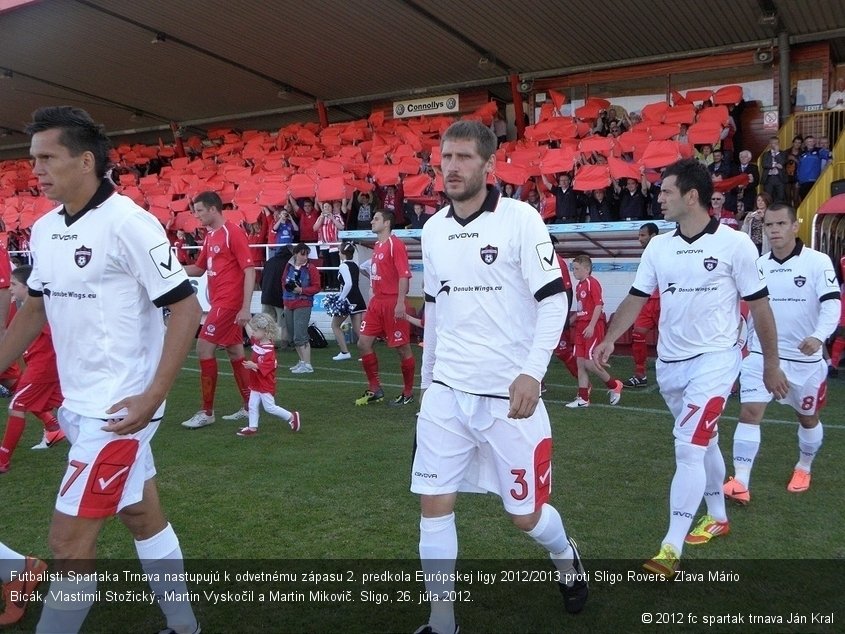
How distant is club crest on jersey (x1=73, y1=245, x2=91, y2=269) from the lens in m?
2.83

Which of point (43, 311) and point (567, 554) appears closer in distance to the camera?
point (43, 311)

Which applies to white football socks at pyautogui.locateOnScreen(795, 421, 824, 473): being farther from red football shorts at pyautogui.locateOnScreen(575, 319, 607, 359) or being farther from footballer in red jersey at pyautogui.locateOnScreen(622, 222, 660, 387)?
footballer in red jersey at pyautogui.locateOnScreen(622, 222, 660, 387)

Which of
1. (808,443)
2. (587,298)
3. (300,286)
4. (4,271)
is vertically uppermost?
(4,271)

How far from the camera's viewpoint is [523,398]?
116 inches

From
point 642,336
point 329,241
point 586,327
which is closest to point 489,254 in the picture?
point 586,327

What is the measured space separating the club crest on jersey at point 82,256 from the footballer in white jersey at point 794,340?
4.23m

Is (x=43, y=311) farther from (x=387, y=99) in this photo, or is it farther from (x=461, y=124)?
(x=387, y=99)

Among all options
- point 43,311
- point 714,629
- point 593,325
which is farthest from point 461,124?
point 593,325

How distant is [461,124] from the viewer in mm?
3297

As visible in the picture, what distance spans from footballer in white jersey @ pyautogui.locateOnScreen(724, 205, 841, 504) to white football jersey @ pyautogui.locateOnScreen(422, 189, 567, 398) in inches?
102

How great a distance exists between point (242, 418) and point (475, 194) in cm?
543

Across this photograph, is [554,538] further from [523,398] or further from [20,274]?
[20,274]

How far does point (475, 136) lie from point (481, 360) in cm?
96

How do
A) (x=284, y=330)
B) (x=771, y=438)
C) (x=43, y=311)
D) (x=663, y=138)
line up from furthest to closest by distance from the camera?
(x=663, y=138), (x=284, y=330), (x=771, y=438), (x=43, y=311)
